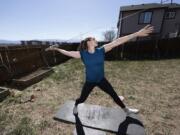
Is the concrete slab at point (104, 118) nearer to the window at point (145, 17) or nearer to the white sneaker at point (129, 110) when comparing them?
the white sneaker at point (129, 110)

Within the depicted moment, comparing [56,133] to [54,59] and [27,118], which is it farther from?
[54,59]

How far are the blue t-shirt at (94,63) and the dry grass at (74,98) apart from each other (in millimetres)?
1131

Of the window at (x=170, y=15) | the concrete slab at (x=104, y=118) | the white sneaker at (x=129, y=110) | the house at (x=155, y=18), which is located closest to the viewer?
the concrete slab at (x=104, y=118)

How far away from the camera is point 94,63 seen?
8.23 feet

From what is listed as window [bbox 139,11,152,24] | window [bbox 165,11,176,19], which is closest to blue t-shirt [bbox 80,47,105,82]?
window [bbox 139,11,152,24]

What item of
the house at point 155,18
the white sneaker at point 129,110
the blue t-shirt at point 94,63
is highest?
the house at point 155,18

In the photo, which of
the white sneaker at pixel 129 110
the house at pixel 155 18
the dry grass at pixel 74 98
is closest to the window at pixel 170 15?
the house at pixel 155 18

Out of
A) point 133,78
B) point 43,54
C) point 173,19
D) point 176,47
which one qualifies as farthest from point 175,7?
point 43,54

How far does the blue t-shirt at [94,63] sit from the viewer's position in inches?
98.3

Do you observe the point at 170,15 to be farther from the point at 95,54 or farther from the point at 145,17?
the point at 95,54

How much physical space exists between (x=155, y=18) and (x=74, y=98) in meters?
17.5

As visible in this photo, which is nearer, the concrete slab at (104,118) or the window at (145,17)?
the concrete slab at (104,118)

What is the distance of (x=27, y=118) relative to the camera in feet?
10.2

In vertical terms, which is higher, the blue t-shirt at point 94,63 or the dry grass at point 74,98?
the blue t-shirt at point 94,63
